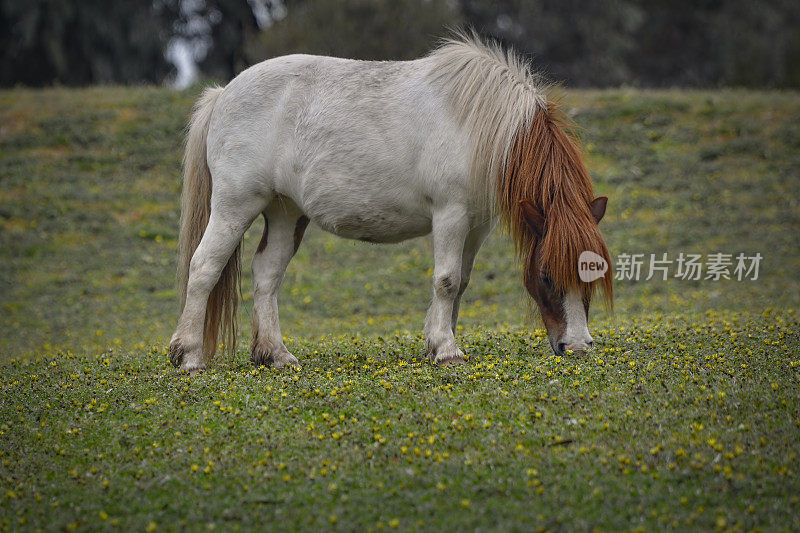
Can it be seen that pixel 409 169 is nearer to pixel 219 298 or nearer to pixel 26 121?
pixel 219 298

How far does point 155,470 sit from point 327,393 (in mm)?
1626

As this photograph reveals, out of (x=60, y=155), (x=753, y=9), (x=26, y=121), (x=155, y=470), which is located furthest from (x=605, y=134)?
(x=753, y=9)

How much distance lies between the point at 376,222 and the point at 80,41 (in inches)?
1039

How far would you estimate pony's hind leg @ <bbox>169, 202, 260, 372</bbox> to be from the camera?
768 centimetres

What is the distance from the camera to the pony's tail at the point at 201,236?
26.6 ft

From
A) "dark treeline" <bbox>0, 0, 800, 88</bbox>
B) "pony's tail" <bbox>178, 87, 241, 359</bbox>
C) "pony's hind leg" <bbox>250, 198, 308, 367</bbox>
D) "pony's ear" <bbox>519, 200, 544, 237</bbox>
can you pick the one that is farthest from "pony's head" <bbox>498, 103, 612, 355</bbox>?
"dark treeline" <bbox>0, 0, 800, 88</bbox>

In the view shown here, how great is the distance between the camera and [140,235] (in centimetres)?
1797

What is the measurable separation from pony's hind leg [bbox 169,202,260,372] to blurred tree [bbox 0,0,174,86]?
24.2m

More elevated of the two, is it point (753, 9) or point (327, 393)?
point (753, 9)

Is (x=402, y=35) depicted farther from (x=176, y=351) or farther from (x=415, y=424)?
(x=415, y=424)

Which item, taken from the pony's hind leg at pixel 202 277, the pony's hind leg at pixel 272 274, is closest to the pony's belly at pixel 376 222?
the pony's hind leg at pixel 272 274

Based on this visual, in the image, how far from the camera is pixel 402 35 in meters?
26.7

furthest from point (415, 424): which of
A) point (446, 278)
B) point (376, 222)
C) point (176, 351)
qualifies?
point (176, 351)

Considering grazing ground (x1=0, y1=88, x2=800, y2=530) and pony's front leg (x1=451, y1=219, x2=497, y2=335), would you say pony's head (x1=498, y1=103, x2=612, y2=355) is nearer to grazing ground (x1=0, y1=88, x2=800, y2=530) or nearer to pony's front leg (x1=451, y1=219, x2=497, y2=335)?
grazing ground (x1=0, y1=88, x2=800, y2=530)
